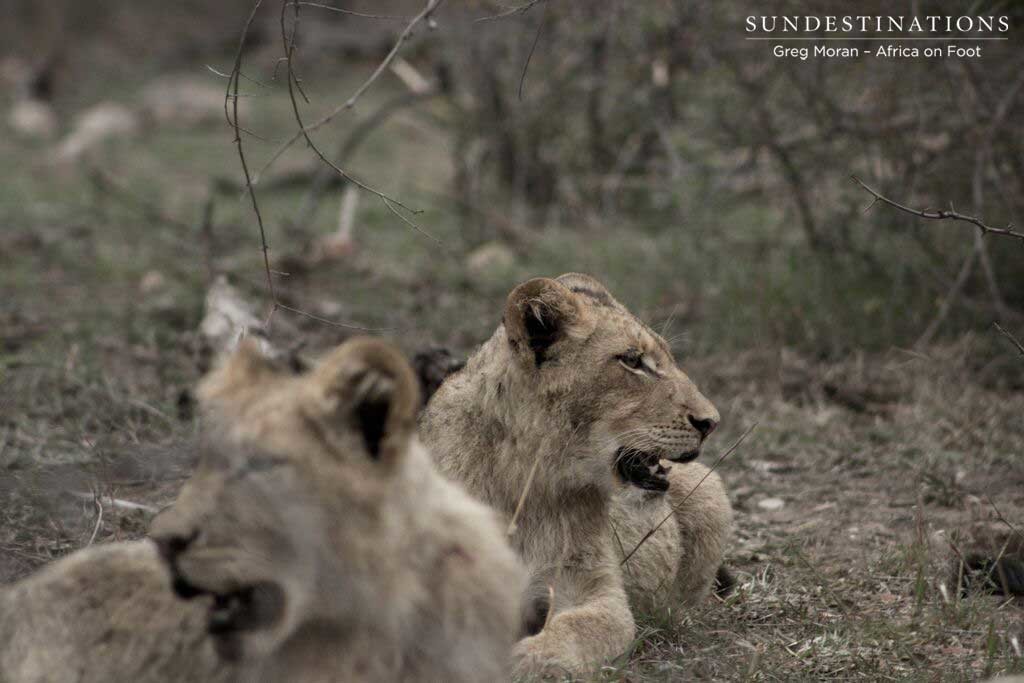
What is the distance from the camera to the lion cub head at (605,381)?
13.1ft

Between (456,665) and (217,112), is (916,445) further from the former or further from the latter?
(217,112)

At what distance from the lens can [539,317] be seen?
12.9 feet

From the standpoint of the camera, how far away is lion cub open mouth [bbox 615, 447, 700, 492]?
4.06m

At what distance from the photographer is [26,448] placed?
5.38 m

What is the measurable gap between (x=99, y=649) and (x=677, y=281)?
5.68 metres

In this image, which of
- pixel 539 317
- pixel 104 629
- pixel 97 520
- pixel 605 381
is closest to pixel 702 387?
pixel 605 381

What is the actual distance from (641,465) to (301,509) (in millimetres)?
1892

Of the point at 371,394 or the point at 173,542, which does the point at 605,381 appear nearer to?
the point at 371,394

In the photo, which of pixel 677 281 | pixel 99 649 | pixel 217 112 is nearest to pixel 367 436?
pixel 99 649

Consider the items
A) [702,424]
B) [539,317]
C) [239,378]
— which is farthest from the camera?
[702,424]

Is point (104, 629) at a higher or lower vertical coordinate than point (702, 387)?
higher

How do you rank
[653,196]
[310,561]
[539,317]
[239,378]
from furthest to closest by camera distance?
[653,196] → [539,317] → [239,378] → [310,561]

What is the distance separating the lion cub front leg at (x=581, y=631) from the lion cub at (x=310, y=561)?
33.3 inches

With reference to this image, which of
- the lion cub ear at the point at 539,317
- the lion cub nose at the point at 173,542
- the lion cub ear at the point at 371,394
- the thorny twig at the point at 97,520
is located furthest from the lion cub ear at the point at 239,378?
the thorny twig at the point at 97,520
